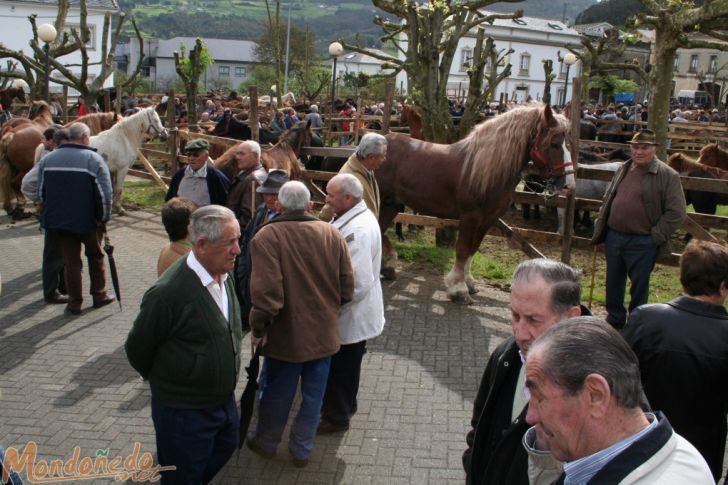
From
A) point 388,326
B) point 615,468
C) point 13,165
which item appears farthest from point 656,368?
point 13,165

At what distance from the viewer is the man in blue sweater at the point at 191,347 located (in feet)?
11.0

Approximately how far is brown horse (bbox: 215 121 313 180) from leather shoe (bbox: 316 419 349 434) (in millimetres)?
3040

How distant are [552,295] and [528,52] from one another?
76255mm

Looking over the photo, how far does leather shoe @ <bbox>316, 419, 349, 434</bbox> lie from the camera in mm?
4902

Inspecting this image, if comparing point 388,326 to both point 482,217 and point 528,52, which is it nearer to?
point 482,217

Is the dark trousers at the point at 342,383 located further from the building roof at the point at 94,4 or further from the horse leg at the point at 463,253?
the building roof at the point at 94,4

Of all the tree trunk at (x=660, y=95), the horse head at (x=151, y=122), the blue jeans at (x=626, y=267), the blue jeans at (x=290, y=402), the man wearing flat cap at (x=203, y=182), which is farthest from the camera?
the horse head at (x=151, y=122)

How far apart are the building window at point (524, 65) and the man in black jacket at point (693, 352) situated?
74406 mm

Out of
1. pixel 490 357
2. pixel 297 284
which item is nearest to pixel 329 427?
pixel 297 284

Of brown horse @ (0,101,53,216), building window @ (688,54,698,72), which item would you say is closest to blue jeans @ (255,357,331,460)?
brown horse @ (0,101,53,216)

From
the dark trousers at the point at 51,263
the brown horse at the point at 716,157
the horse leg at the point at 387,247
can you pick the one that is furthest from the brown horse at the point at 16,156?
the brown horse at the point at 716,157

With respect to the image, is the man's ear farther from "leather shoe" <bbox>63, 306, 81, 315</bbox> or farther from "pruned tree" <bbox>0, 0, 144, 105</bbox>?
"pruned tree" <bbox>0, 0, 144, 105</bbox>

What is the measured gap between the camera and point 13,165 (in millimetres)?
11250

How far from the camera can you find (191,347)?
3400mm
